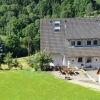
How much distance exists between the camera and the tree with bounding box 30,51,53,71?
45906 mm

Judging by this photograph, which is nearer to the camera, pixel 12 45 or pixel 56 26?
pixel 56 26

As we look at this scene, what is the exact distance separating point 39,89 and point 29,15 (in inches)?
4569

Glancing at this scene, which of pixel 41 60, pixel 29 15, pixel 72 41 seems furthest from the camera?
pixel 29 15

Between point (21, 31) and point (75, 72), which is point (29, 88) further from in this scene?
point (21, 31)

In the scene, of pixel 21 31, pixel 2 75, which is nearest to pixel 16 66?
pixel 2 75

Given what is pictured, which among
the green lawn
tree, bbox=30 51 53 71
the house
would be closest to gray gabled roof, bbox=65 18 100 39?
the house

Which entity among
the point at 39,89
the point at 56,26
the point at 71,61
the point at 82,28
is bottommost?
the point at 39,89

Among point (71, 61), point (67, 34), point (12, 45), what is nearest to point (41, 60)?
point (71, 61)

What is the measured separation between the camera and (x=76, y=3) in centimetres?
16550

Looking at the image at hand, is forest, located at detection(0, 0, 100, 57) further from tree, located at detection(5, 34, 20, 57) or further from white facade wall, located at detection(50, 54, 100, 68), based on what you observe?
white facade wall, located at detection(50, 54, 100, 68)

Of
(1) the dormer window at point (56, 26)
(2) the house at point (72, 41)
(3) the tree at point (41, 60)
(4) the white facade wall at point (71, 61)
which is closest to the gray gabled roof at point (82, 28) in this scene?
(2) the house at point (72, 41)

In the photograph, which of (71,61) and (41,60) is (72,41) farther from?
(41,60)

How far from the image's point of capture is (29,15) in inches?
5763

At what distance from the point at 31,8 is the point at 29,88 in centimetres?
13631
